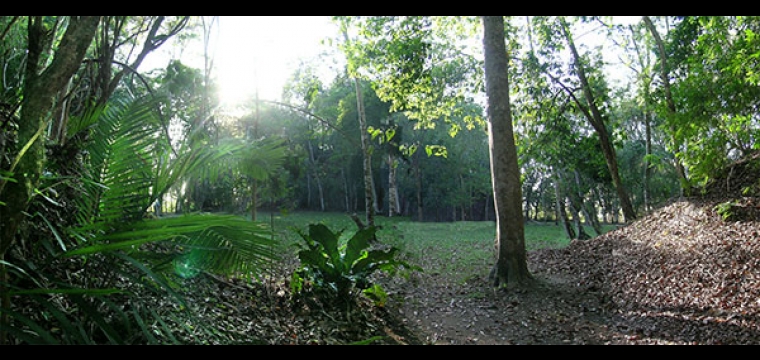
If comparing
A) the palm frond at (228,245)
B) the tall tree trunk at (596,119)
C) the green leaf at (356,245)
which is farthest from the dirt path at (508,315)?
the tall tree trunk at (596,119)

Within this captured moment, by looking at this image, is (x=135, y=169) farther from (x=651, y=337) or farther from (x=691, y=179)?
(x=691, y=179)

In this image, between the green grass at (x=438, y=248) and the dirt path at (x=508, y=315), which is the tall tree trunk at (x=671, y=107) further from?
the green grass at (x=438, y=248)

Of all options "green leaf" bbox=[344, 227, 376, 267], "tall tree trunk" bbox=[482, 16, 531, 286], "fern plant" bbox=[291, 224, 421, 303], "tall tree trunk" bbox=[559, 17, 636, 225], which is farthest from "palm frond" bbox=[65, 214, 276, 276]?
"tall tree trunk" bbox=[559, 17, 636, 225]

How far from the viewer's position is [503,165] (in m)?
6.51

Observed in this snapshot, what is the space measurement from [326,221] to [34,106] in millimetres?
6185

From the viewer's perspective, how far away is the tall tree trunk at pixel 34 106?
1.29m

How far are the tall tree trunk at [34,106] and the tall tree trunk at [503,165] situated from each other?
18.4 ft

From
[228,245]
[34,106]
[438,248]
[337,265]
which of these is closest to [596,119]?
[438,248]

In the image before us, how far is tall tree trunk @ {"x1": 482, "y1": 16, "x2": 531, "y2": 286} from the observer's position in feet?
21.1

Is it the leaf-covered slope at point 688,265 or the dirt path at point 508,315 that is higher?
the leaf-covered slope at point 688,265
